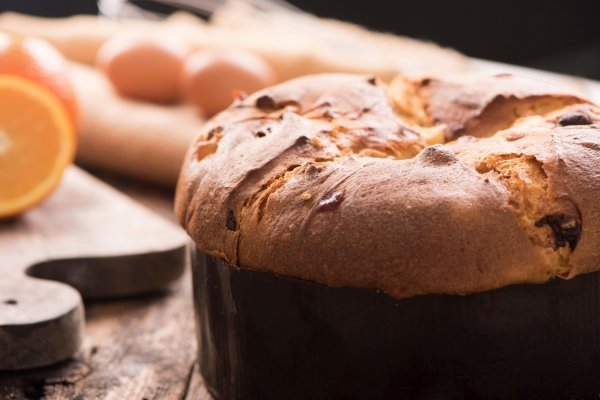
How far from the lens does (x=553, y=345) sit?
54.3 inches

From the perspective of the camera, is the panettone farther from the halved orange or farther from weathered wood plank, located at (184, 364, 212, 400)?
the halved orange

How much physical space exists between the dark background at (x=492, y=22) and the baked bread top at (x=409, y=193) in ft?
11.8

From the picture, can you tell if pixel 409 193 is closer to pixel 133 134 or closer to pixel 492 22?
pixel 133 134

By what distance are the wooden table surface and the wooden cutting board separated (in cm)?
3

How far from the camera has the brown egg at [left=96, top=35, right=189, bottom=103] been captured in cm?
301

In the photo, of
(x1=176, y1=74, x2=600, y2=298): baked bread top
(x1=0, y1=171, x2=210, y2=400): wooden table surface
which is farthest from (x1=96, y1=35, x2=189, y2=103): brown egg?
(x1=176, y1=74, x2=600, y2=298): baked bread top

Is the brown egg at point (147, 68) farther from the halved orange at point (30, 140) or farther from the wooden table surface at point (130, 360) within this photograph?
the wooden table surface at point (130, 360)

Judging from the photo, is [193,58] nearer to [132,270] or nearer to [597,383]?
[132,270]

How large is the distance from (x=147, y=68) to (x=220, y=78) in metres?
0.31

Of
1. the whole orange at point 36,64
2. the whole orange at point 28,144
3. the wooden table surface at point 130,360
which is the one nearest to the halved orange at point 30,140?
the whole orange at point 28,144

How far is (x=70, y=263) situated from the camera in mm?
2059

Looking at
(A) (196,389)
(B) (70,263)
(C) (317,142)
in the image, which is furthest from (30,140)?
(C) (317,142)

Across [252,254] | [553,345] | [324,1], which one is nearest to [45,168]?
[252,254]

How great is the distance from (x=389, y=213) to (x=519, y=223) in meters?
0.19
